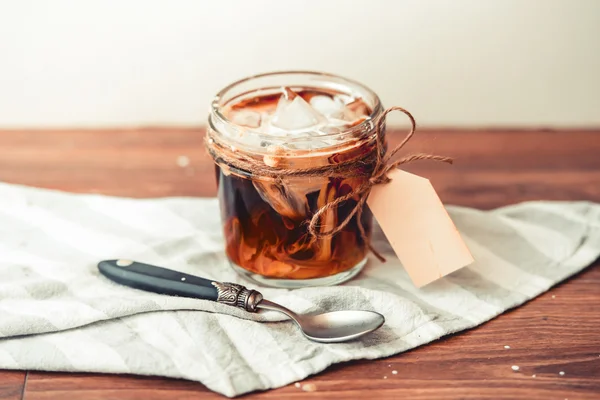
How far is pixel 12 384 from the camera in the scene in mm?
680

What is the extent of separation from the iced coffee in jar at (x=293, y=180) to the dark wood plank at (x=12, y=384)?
0.25 meters

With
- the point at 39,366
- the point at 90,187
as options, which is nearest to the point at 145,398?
the point at 39,366

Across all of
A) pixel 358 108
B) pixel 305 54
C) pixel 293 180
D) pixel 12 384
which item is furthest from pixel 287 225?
pixel 305 54

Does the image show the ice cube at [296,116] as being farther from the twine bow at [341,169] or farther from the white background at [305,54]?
the white background at [305,54]

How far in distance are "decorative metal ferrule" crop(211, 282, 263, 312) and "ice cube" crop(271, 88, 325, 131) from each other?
0.54ft

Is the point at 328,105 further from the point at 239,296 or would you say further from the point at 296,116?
the point at 239,296

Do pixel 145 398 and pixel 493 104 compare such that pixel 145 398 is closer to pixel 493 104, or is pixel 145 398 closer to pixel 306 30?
pixel 306 30

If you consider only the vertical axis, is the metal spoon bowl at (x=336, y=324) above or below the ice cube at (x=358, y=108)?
below

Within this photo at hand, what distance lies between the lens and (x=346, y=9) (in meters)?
1.08

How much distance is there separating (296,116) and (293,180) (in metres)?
0.07

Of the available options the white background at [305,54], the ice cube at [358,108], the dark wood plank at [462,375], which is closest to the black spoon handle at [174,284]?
the dark wood plank at [462,375]

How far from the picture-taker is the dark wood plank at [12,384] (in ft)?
2.19

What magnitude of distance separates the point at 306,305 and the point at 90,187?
40 centimetres

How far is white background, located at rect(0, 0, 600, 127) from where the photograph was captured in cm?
109
